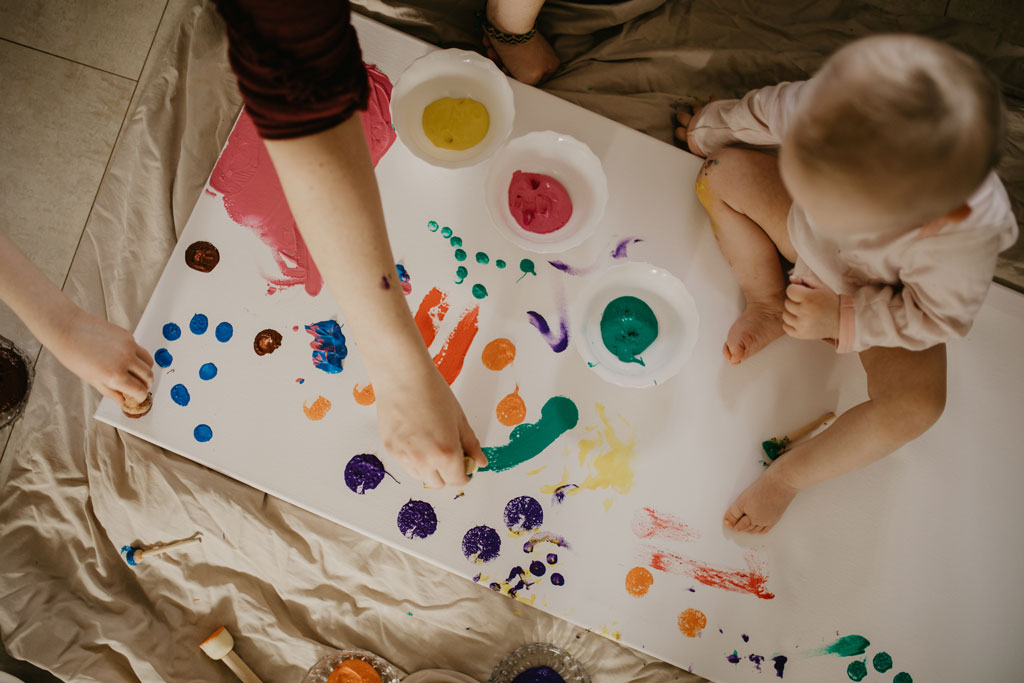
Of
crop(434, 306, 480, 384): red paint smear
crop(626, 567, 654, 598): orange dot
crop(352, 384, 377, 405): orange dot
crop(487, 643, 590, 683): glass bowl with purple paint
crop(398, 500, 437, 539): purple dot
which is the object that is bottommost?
crop(487, 643, 590, 683): glass bowl with purple paint

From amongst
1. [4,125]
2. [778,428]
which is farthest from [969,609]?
[4,125]

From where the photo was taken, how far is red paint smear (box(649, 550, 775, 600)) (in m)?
1.00

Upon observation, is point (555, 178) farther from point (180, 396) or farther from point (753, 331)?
point (180, 396)

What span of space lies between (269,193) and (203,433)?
0.39 metres

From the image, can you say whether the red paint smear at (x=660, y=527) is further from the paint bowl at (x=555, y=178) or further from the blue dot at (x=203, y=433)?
the blue dot at (x=203, y=433)

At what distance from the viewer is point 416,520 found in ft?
3.20

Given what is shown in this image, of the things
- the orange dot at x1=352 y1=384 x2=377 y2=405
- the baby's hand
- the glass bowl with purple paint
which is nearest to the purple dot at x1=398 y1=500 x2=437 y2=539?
the orange dot at x1=352 y1=384 x2=377 y2=405

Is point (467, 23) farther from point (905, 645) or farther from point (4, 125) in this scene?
point (905, 645)

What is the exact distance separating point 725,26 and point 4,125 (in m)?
1.40

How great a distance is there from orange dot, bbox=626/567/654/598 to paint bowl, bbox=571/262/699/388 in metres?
0.28

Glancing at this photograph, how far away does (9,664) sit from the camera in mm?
1091

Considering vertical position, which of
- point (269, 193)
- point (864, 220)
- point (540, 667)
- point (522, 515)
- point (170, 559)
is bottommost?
point (170, 559)

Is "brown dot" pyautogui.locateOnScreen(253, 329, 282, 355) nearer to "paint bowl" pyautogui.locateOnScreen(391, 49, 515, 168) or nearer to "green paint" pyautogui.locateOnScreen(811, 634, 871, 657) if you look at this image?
"paint bowl" pyautogui.locateOnScreen(391, 49, 515, 168)

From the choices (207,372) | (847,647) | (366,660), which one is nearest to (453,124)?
(207,372)
